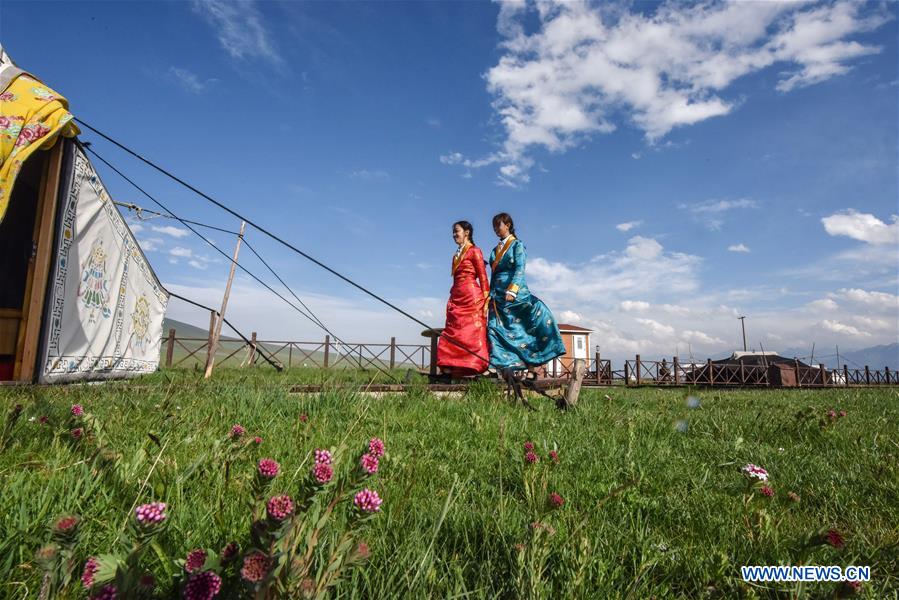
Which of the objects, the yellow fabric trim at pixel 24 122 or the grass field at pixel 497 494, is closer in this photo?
the grass field at pixel 497 494

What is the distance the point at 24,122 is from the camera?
3.84 metres

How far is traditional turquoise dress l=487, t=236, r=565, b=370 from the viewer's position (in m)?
5.83

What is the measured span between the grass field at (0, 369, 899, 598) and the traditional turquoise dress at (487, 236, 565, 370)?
2318 millimetres

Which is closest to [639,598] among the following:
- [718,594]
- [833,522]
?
[718,594]

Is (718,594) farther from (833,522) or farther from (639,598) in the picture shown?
(833,522)

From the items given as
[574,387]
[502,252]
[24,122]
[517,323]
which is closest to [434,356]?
[517,323]

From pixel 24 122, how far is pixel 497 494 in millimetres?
5084

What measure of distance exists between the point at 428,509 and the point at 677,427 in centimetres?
276

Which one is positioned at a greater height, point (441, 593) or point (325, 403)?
point (325, 403)

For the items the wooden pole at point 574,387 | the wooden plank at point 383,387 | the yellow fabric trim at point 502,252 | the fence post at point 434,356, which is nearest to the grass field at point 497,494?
the wooden plank at point 383,387

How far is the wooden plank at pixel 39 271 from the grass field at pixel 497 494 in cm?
92

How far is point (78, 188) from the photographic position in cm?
479

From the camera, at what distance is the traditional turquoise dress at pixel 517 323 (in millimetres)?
5828

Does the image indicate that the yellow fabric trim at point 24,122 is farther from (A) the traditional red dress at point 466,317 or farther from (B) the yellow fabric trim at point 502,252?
(B) the yellow fabric trim at point 502,252
